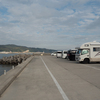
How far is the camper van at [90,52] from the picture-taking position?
2016 centimetres

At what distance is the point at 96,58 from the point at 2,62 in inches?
872

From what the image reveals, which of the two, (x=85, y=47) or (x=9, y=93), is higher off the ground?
(x=85, y=47)

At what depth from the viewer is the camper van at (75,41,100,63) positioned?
20.2m

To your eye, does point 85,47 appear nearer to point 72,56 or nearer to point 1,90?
point 72,56

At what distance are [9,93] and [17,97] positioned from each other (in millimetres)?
675

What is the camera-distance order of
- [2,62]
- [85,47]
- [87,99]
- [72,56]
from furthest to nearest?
[2,62], [72,56], [85,47], [87,99]

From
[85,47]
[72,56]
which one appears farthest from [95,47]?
[72,56]

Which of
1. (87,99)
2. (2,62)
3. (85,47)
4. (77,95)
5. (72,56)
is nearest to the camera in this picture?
(87,99)

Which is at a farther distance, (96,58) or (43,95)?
(96,58)

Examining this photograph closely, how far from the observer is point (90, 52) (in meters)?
20.2

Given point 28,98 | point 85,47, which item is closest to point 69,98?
point 28,98

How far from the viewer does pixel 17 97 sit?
17.7 ft

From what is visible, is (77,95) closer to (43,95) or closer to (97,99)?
(97,99)

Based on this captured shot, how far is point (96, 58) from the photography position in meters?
20.2
